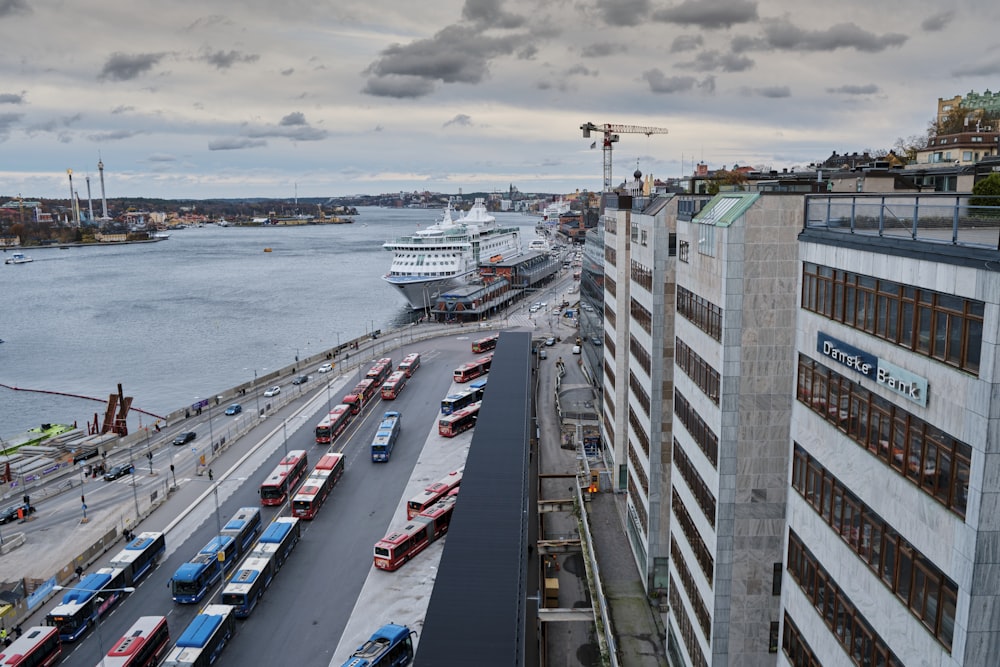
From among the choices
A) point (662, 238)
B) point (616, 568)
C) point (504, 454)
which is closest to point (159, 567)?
point (504, 454)

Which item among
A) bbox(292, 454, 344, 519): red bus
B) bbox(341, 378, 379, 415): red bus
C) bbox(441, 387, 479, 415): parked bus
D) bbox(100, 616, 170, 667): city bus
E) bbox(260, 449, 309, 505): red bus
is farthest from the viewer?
bbox(341, 378, 379, 415): red bus

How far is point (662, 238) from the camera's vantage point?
32.6m

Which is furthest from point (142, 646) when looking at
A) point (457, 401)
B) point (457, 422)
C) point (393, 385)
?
point (393, 385)

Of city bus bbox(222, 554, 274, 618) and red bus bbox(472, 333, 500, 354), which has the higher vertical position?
red bus bbox(472, 333, 500, 354)

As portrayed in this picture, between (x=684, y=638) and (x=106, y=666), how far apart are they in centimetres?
2344

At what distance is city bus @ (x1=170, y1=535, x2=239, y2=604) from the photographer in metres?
37.6

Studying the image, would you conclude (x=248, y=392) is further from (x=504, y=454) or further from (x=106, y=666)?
(x=106, y=666)

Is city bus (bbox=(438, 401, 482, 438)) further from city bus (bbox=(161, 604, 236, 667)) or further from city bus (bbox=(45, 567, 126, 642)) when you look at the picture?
city bus (bbox=(161, 604, 236, 667))

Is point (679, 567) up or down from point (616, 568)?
up

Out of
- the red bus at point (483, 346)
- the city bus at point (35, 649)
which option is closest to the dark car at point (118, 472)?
the city bus at point (35, 649)

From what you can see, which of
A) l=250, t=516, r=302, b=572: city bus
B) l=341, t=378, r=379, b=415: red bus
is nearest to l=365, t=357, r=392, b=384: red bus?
l=341, t=378, r=379, b=415: red bus

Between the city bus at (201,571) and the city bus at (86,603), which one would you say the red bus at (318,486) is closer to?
the city bus at (201,571)

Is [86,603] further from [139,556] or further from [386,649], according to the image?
[386,649]

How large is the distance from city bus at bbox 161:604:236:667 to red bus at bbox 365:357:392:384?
44.5 metres
